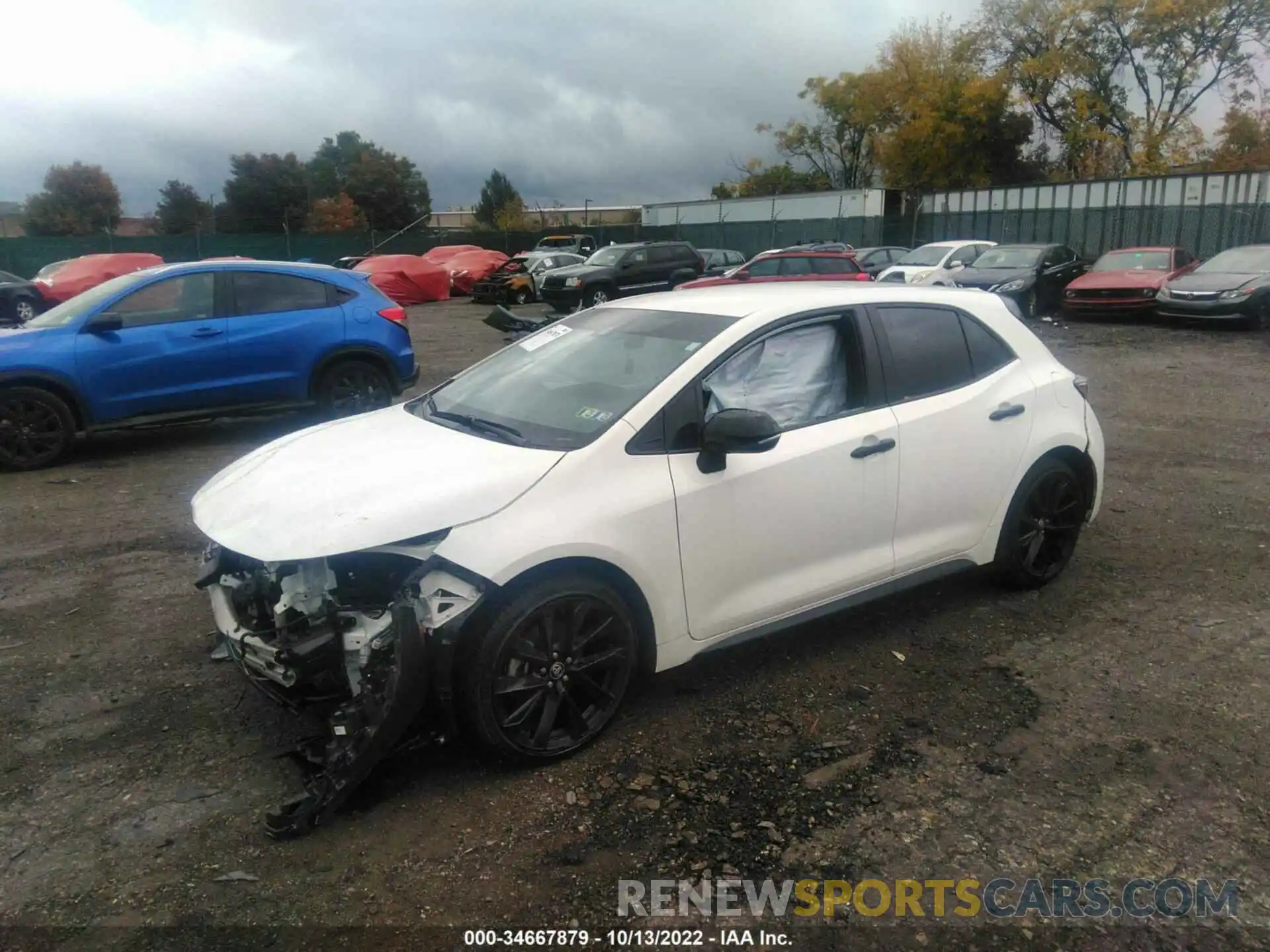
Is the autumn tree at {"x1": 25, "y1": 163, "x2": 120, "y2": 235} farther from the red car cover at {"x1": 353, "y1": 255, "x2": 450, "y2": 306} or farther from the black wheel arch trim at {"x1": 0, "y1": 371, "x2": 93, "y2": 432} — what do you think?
the black wheel arch trim at {"x1": 0, "y1": 371, "x2": 93, "y2": 432}

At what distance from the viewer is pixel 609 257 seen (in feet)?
73.7

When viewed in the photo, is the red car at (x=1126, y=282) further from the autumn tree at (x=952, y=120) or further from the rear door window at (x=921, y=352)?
the autumn tree at (x=952, y=120)

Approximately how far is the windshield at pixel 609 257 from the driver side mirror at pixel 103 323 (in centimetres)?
1515

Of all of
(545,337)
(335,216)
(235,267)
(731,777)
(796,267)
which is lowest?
(731,777)

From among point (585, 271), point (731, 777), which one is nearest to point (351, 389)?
point (731, 777)

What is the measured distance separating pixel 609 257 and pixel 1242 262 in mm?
12835

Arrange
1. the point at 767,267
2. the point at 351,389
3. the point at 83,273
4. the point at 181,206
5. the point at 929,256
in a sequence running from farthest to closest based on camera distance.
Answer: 1. the point at 181,206
2. the point at 929,256
3. the point at 83,273
4. the point at 767,267
5. the point at 351,389

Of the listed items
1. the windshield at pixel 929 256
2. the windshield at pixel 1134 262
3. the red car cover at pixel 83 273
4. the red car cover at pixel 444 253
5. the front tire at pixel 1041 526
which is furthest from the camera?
the red car cover at pixel 444 253

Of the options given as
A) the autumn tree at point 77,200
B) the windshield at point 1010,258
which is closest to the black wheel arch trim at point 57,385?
the windshield at point 1010,258

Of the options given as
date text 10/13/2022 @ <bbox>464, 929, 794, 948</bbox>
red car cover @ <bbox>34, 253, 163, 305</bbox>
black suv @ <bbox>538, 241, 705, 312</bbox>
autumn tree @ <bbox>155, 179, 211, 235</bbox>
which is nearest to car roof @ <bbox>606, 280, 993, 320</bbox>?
date text 10/13/2022 @ <bbox>464, 929, 794, 948</bbox>

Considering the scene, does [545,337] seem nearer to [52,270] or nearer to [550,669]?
[550,669]

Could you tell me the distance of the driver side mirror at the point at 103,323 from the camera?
306 inches

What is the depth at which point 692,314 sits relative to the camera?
416cm

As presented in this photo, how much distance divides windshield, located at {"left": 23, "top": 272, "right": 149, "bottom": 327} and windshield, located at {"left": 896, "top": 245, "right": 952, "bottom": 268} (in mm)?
17521
